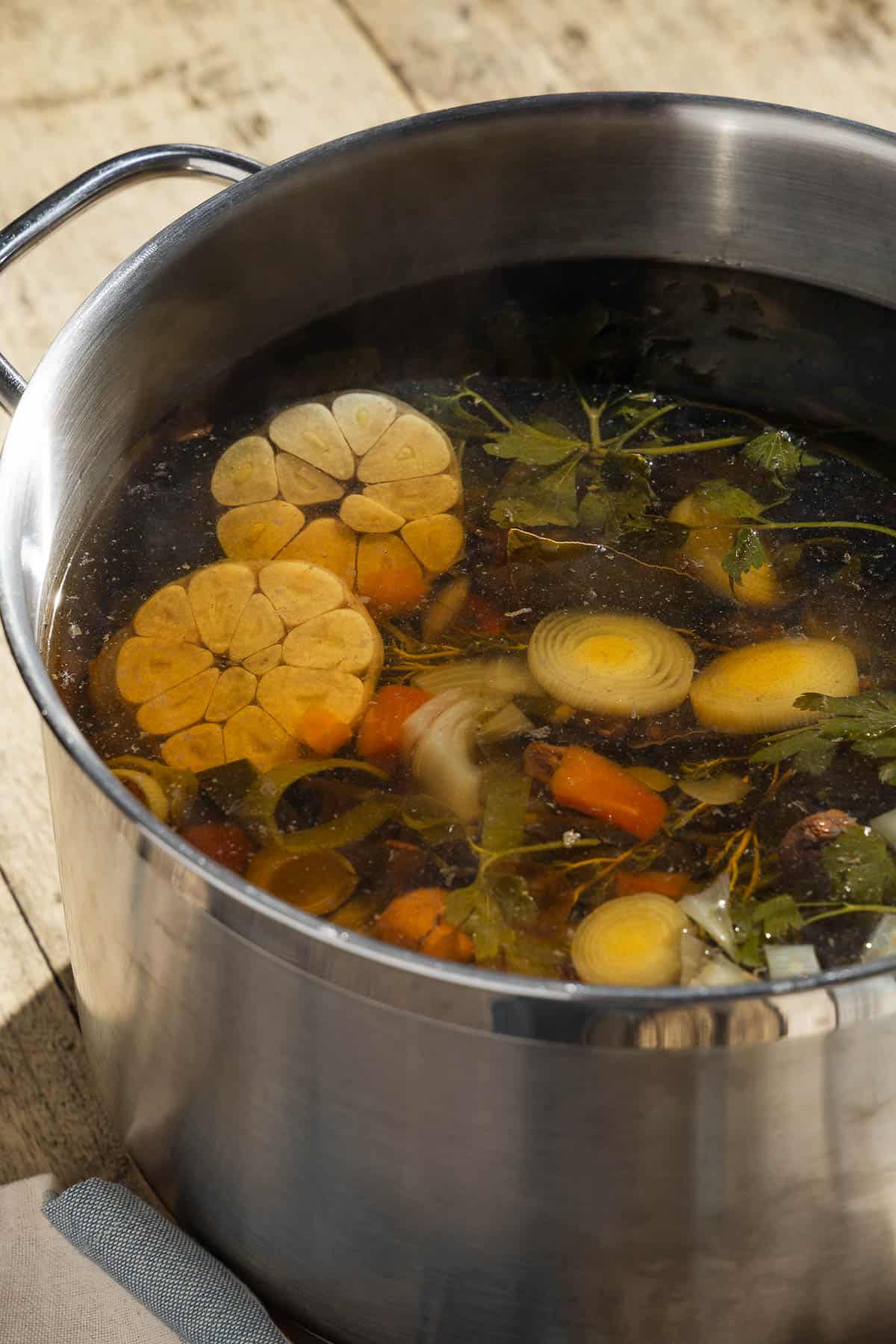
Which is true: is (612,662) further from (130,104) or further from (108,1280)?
(130,104)

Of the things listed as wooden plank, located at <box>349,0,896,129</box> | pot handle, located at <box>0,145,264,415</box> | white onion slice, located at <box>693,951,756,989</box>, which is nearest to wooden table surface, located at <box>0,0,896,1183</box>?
wooden plank, located at <box>349,0,896,129</box>

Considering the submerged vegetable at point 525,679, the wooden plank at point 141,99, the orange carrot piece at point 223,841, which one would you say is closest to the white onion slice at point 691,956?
the submerged vegetable at point 525,679

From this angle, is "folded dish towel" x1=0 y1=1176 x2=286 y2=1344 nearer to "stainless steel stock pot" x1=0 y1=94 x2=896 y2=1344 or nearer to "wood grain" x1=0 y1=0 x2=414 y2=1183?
"stainless steel stock pot" x1=0 y1=94 x2=896 y2=1344

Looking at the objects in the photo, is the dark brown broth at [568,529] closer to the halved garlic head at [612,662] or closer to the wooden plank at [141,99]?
the halved garlic head at [612,662]

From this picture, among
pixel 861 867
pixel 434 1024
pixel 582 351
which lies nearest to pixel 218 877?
pixel 434 1024

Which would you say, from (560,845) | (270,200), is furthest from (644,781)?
(270,200)

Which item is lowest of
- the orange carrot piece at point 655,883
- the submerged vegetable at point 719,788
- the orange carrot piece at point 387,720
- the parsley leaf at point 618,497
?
the orange carrot piece at point 655,883
